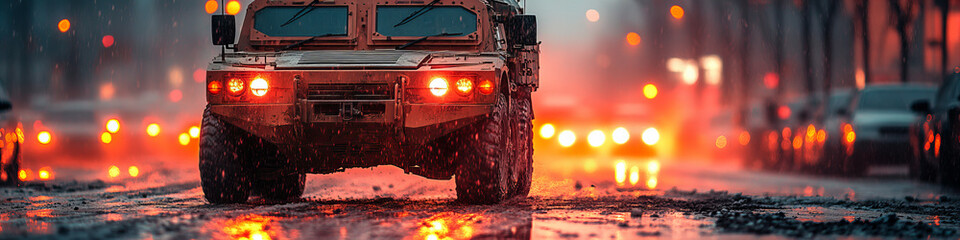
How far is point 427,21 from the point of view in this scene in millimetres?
11938

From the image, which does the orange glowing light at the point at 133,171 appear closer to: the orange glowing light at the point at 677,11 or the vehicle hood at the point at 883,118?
the vehicle hood at the point at 883,118

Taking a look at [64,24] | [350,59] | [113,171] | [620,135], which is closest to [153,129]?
[620,135]

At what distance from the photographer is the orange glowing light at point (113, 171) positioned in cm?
1975

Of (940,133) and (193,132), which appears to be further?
(193,132)

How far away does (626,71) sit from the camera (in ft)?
231

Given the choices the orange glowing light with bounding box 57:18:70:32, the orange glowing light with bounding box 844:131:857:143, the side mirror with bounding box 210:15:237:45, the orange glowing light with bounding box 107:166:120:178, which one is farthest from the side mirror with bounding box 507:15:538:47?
the orange glowing light with bounding box 57:18:70:32

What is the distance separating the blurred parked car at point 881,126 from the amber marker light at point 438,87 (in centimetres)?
1232

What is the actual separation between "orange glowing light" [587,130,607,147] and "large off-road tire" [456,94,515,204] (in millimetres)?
21396

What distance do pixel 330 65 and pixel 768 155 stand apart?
18801mm

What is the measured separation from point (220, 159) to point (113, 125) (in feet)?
79.9

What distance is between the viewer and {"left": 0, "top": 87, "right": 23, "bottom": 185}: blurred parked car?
50.1ft

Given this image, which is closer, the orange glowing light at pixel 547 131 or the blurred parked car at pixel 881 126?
the blurred parked car at pixel 881 126

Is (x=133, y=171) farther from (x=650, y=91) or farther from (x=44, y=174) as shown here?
(x=650, y=91)

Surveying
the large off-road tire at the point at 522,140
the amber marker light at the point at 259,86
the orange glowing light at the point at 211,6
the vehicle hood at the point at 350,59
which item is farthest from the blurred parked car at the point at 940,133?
the orange glowing light at the point at 211,6
